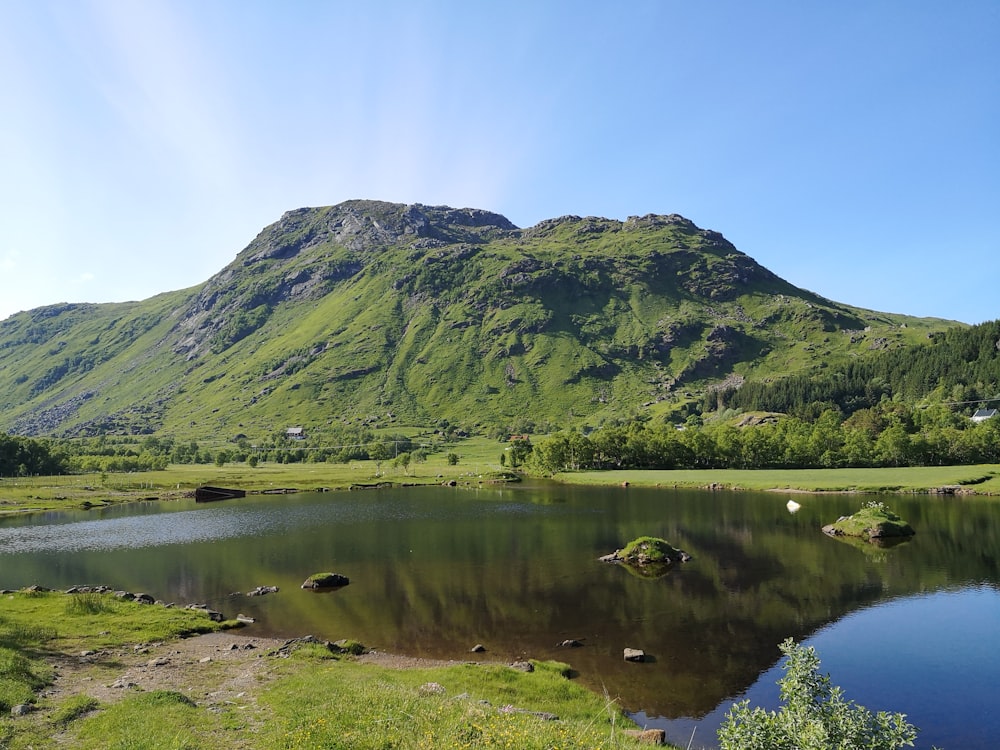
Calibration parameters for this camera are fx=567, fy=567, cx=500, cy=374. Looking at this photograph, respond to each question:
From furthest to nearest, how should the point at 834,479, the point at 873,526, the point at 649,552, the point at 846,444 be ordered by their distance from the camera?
the point at 846,444 < the point at 834,479 < the point at 873,526 < the point at 649,552

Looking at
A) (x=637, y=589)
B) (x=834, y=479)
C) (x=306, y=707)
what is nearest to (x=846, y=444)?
(x=834, y=479)

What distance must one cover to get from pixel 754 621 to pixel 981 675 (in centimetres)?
1392

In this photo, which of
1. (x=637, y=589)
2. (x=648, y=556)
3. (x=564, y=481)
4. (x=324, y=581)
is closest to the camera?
(x=637, y=589)

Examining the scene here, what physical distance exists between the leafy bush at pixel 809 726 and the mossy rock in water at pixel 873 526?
75469mm

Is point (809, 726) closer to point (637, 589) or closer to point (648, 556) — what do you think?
point (637, 589)

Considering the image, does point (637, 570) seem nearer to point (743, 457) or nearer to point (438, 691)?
point (438, 691)

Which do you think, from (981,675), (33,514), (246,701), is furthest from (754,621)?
(33,514)

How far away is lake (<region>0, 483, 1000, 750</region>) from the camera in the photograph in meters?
34.9

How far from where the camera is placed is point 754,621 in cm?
4544

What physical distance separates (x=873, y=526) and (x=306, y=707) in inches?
3120

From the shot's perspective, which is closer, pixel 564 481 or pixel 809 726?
pixel 809 726

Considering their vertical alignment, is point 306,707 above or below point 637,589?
above

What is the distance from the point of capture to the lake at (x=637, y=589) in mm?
34906

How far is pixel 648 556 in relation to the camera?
66.1 m
